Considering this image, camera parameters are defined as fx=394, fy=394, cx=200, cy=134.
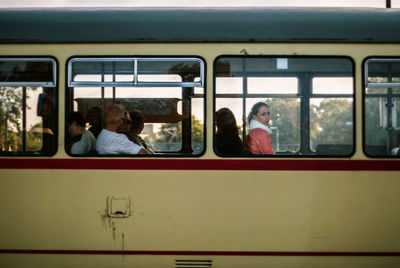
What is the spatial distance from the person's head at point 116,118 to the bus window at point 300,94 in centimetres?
103

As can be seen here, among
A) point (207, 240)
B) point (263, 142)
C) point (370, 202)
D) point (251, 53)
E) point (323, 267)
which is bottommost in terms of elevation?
point (323, 267)

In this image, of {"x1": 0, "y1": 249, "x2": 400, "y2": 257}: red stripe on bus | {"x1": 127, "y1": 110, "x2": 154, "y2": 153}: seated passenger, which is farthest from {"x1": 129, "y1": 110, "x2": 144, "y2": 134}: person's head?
{"x1": 0, "y1": 249, "x2": 400, "y2": 257}: red stripe on bus

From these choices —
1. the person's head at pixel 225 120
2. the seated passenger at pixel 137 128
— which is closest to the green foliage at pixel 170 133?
the seated passenger at pixel 137 128

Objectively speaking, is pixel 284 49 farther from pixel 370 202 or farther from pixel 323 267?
pixel 323 267

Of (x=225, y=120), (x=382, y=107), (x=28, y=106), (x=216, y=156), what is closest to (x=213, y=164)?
(x=216, y=156)

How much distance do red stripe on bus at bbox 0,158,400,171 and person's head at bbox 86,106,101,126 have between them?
43 cm

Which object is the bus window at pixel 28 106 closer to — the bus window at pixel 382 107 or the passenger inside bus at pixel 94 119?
the passenger inside bus at pixel 94 119

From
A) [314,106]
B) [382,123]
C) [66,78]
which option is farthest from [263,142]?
[66,78]

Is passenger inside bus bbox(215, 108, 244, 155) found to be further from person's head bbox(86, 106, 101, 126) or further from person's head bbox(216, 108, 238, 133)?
person's head bbox(86, 106, 101, 126)

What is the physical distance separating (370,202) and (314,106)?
1.20 meters

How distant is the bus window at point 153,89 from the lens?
430 centimetres

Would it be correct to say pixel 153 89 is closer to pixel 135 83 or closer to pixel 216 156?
pixel 135 83

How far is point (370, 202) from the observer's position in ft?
14.0

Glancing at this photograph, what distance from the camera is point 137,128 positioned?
4.41 metres
